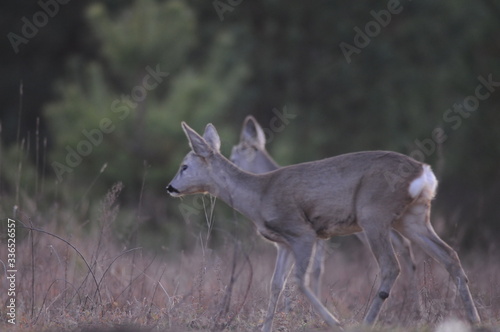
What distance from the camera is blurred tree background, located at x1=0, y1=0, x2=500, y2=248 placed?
18.8m

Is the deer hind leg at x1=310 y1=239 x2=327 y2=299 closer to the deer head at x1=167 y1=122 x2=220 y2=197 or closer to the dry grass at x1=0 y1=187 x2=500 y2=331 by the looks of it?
the dry grass at x1=0 y1=187 x2=500 y2=331

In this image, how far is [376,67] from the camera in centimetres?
2378

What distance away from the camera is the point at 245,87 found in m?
23.8

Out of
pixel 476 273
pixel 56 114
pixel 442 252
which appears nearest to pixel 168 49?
pixel 56 114

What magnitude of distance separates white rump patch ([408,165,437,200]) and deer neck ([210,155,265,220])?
60.6 inches

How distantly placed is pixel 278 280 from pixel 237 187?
1.03m

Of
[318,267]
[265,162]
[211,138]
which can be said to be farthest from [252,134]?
[211,138]

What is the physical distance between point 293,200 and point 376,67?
15846 mm

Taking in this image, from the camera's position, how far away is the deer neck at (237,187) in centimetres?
874

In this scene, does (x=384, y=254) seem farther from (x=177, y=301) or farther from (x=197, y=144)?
(x=197, y=144)

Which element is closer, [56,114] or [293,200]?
[293,200]

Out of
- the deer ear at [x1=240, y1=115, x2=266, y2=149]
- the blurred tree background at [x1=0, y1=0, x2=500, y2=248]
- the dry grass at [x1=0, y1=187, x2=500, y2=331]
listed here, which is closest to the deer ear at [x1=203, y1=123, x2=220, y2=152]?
the dry grass at [x1=0, y1=187, x2=500, y2=331]

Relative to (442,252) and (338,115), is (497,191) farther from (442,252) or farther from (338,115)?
(442,252)

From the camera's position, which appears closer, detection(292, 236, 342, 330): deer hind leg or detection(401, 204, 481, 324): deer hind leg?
detection(292, 236, 342, 330): deer hind leg
